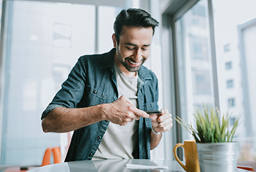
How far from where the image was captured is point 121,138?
1274 millimetres

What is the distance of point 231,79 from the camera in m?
3.67

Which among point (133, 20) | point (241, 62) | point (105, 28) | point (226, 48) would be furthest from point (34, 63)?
point (241, 62)

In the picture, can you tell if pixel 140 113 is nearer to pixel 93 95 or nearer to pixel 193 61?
pixel 93 95

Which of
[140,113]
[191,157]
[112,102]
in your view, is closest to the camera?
[191,157]

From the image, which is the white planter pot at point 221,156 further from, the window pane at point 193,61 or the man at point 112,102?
the window pane at point 193,61

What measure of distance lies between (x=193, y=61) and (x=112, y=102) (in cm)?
183

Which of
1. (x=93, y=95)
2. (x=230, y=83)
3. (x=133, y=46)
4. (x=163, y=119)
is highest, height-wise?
(x=230, y=83)

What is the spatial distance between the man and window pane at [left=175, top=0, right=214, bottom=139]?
3.89ft

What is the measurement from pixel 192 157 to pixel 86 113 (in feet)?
1.82

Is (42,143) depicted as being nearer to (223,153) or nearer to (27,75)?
(27,75)

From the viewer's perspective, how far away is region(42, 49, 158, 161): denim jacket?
120cm

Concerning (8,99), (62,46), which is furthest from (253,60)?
(8,99)

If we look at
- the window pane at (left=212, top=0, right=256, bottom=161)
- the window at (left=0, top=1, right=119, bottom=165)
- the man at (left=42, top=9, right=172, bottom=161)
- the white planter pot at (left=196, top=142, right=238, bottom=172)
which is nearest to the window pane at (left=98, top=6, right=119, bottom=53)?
the window at (left=0, top=1, right=119, bottom=165)

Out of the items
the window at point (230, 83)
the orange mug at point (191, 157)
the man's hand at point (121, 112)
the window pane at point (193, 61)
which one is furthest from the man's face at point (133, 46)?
the window at point (230, 83)
